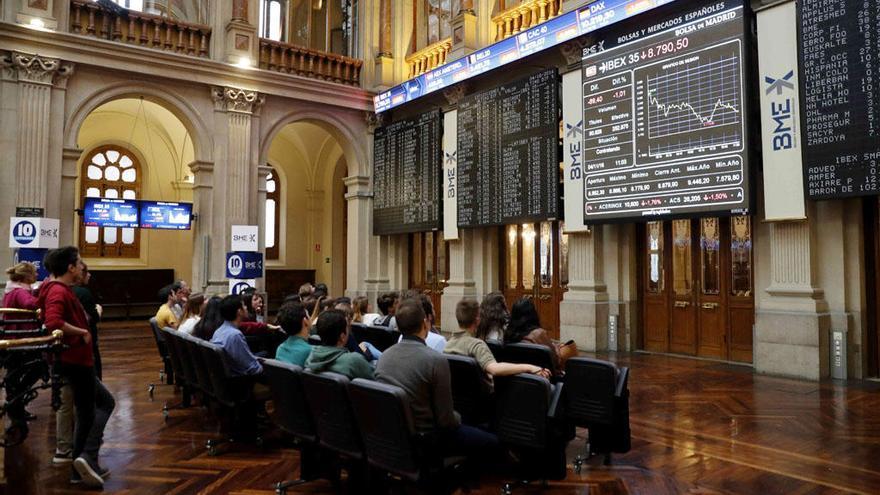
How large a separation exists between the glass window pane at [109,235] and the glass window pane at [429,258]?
8057 mm

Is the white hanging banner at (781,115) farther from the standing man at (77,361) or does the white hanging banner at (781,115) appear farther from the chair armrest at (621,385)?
the standing man at (77,361)

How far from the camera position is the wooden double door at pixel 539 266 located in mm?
10297

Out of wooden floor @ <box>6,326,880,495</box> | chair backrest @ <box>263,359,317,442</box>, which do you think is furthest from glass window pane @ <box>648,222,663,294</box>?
chair backrest @ <box>263,359,317,442</box>

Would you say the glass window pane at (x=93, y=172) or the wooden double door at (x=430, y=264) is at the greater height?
the glass window pane at (x=93, y=172)

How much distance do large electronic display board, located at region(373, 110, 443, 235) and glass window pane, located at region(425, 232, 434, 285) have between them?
77 centimetres

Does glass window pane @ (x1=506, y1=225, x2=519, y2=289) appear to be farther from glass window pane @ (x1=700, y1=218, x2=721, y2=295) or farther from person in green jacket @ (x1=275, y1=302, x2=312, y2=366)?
person in green jacket @ (x1=275, y1=302, x2=312, y2=366)

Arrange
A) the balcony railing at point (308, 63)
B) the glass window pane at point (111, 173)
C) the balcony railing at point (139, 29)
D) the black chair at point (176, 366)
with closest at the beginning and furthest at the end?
1. the black chair at point (176, 366)
2. the balcony railing at point (139, 29)
3. the balcony railing at point (308, 63)
4. the glass window pane at point (111, 173)

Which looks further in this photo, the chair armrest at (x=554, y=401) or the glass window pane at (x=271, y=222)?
the glass window pane at (x=271, y=222)

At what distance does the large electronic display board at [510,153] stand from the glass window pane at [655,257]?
1.42m

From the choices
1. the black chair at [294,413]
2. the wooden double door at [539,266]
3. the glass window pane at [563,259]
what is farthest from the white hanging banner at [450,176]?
the black chair at [294,413]

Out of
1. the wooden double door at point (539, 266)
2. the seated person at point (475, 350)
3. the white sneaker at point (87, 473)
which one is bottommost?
the white sneaker at point (87, 473)

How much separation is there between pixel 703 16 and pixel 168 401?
7368 millimetres

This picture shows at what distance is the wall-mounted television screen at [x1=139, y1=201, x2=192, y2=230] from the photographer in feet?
37.4

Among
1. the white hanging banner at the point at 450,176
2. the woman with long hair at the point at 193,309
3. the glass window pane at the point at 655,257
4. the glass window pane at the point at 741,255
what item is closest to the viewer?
the woman with long hair at the point at 193,309
